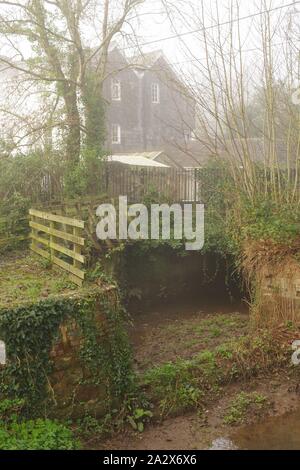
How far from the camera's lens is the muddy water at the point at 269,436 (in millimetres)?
6527

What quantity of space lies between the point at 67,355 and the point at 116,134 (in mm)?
26450

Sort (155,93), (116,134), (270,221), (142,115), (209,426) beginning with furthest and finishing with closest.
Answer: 1. (155,93)
2. (142,115)
3. (116,134)
4. (270,221)
5. (209,426)

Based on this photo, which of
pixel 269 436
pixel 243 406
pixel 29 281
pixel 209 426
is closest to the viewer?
pixel 269 436

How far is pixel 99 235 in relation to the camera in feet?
35.8

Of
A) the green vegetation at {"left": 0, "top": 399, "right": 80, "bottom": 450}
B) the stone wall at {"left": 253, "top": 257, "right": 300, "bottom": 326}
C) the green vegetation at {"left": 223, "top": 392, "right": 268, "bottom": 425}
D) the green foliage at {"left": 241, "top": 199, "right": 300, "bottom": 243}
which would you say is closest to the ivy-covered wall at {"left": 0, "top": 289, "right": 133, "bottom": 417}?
the green vegetation at {"left": 0, "top": 399, "right": 80, "bottom": 450}

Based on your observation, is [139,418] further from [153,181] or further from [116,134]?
[116,134]

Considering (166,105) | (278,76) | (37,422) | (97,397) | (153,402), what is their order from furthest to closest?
(166,105) < (278,76) < (153,402) < (97,397) < (37,422)

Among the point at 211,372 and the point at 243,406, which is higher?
the point at 211,372

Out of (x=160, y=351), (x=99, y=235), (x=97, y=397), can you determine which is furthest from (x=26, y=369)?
(x=99, y=235)

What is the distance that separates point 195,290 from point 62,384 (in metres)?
8.10

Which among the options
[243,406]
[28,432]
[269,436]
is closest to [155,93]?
[243,406]

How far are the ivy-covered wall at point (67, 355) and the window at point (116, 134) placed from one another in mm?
25305

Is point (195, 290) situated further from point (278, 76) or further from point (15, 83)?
point (15, 83)

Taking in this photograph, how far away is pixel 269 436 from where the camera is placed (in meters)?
6.79
